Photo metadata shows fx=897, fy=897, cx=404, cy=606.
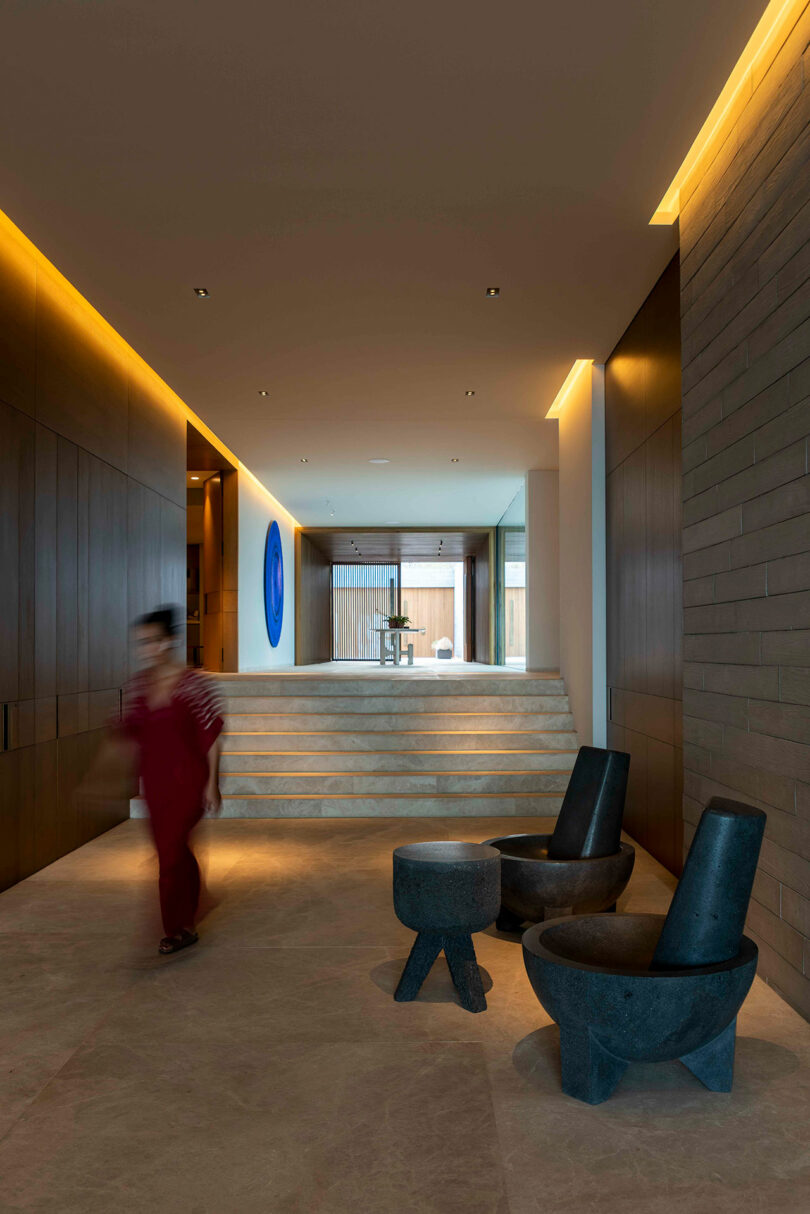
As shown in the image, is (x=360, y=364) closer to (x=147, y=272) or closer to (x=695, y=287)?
(x=147, y=272)

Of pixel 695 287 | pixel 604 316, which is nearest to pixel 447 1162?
pixel 695 287

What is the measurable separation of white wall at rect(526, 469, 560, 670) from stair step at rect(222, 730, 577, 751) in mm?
3678

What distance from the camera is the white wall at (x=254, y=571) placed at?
11.1 meters

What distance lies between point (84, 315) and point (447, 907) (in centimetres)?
448

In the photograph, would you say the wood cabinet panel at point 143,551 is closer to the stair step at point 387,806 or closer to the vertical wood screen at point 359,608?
the stair step at point 387,806

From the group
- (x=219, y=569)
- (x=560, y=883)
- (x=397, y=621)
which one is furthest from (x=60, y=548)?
(x=397, y=621)

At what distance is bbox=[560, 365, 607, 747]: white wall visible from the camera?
665 cm

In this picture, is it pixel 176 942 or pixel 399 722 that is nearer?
pixel 176 942

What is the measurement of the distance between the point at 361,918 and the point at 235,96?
138 inches

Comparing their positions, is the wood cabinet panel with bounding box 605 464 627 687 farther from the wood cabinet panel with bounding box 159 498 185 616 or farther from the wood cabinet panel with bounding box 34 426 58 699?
the wood cabinet panel with bounding box 34 426 58 699

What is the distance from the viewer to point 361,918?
4.18m

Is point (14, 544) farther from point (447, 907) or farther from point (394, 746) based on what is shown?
point (394, 746)

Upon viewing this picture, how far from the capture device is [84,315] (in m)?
5.71

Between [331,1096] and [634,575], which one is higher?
[634,575]
